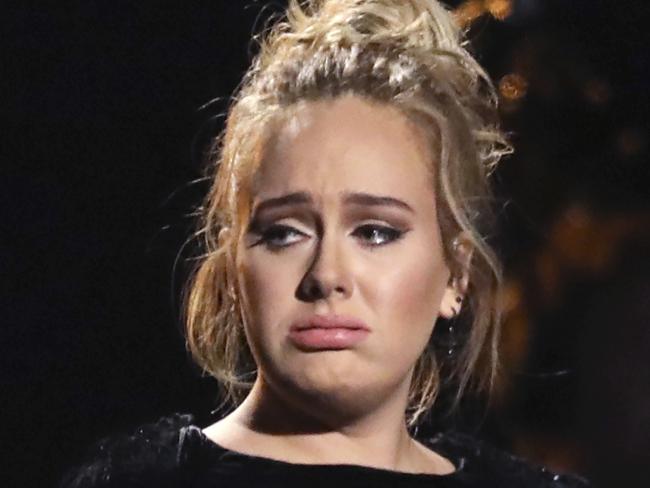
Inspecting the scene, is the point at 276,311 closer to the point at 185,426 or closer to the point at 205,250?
the point at 185,426

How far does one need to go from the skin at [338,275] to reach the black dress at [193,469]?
0.08 feet

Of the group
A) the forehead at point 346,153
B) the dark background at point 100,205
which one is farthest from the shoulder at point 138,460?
the dark background at point 100,205

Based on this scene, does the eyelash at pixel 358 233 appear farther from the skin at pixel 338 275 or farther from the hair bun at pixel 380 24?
the hair bun at pixel 380 24

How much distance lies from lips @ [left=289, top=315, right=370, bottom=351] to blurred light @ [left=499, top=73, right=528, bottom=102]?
30.4 inches

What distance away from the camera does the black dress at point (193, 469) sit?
49.5 inches

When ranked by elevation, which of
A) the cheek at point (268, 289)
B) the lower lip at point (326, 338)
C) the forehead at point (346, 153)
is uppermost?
the forehead at point (346, 153)

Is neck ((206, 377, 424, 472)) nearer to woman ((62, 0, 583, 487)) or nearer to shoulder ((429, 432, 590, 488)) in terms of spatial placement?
woman ((62, 0, 583, 487))

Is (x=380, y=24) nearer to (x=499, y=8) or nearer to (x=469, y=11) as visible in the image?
(x=469, y=11)

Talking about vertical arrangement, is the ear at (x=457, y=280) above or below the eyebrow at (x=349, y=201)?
below

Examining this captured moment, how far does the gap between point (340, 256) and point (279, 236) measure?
0.06 metres

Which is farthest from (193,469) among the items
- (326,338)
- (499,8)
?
(499,8)

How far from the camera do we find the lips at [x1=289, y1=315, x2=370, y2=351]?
124 cm

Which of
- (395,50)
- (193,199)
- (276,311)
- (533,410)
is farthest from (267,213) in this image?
(533,410)

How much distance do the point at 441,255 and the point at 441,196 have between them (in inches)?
2.0
